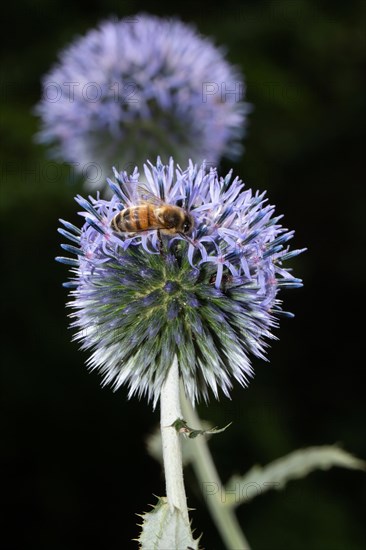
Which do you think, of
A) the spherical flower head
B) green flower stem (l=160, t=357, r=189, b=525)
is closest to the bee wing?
green flower stem (l=160, t=357, r=189, b=525)

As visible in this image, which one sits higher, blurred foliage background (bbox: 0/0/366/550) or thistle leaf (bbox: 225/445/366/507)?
blurred foliage background (bbox: 0/0/366/550)

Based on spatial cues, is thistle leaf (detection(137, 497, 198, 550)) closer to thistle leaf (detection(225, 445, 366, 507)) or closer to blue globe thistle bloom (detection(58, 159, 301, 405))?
blue globe thistle bloom (detection(58, 159, 301, 405))

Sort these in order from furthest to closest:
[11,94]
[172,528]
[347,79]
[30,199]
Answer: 1. [347,79]
2. [11,94]
3. [30,199]
4. [172,528]

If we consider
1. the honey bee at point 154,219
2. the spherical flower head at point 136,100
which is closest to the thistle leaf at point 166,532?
the honey bee at point 154,219

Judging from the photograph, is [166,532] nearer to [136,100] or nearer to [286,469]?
[286,469]

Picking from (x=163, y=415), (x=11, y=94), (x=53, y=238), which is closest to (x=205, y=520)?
(x=53, y=238)

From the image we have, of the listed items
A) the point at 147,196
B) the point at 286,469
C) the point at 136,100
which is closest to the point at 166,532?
the point at 147,196

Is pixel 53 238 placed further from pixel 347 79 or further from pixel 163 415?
pixel 163 415

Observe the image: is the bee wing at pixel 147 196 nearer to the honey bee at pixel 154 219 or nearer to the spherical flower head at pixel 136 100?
the honey bee at pixel 154 219
